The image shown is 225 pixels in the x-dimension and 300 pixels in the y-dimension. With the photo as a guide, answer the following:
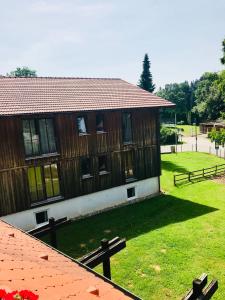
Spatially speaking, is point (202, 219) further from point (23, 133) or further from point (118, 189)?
point (23, 133)

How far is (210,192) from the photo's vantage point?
26609 millimetres

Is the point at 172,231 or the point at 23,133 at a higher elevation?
the point at 23,133

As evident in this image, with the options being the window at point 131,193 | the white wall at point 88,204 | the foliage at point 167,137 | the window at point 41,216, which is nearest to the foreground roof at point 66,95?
the white wall at point 88,204

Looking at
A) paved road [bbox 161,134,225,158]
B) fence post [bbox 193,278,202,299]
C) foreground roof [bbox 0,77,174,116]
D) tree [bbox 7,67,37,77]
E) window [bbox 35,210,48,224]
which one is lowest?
paved road [bbox 161,134,225,158]

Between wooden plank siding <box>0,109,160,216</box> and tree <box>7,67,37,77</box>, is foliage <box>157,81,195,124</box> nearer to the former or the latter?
tree <box>7,67,37,77</box>

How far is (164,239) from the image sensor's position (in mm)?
17391

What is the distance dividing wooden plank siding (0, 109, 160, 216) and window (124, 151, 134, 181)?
1.08 ft

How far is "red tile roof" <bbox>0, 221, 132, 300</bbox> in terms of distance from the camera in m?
4.50

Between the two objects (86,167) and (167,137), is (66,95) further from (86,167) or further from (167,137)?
(167,137)

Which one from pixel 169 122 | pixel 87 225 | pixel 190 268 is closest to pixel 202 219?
pixel 190 268

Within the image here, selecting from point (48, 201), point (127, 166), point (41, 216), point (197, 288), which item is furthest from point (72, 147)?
point (197, 288)

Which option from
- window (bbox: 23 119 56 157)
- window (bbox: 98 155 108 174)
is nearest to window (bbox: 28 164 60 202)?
window (bbox: 23 119 56 157)

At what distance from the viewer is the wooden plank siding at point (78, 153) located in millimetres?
18297

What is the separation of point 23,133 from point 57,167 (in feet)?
11.2
